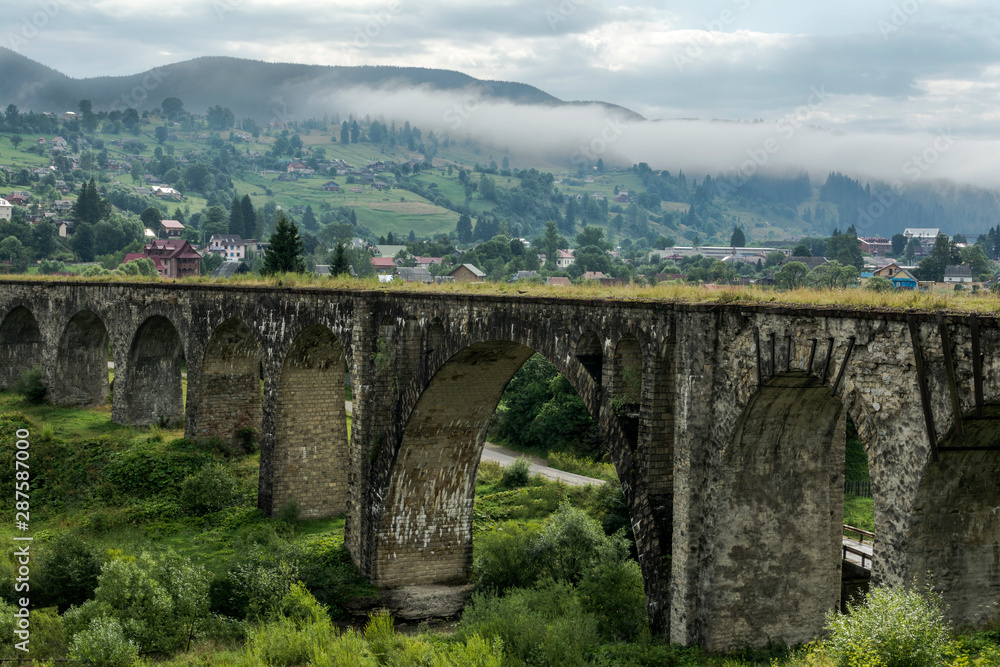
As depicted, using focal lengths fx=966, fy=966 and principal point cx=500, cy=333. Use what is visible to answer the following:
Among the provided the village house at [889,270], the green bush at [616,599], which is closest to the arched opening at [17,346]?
the green bush at [616,599]

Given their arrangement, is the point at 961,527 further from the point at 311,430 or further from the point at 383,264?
the point at 383,264

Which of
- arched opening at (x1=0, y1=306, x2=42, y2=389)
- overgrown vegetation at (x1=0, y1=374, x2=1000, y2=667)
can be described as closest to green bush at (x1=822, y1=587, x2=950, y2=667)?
overgrown vegetation at (x1=0, y1=374, x2=1000, y2=667)

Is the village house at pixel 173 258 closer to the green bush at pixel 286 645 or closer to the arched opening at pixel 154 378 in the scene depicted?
the arched opening at pixel 154 378

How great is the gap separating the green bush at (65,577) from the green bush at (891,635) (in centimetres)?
1889

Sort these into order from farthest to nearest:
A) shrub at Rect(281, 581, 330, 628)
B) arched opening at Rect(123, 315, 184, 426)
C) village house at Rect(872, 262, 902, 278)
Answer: arched opening at Rect(123, 315, 184, 426), shrub at Rect(281, 581, 330, 628), village house at Rect(872, 262, 902, 278)

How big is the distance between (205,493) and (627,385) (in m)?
17.6

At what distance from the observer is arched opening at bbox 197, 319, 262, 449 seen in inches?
1366

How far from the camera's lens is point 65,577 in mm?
24250

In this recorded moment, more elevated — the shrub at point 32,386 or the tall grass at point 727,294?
the tall grass at point 727,294

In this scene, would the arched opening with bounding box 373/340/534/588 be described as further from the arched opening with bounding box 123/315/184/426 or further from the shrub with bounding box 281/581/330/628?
the arched opening with bounding box 123/315/184/426

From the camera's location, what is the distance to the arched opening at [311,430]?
30062 mm

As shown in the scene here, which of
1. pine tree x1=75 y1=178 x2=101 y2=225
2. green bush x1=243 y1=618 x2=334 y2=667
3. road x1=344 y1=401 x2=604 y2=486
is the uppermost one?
pine tree x1=75 y1=178 x2=101 y2=225

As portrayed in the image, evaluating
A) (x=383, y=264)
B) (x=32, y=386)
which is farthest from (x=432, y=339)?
(x=383, y=264)

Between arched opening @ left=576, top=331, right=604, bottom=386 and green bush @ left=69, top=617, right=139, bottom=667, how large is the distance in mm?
10753
